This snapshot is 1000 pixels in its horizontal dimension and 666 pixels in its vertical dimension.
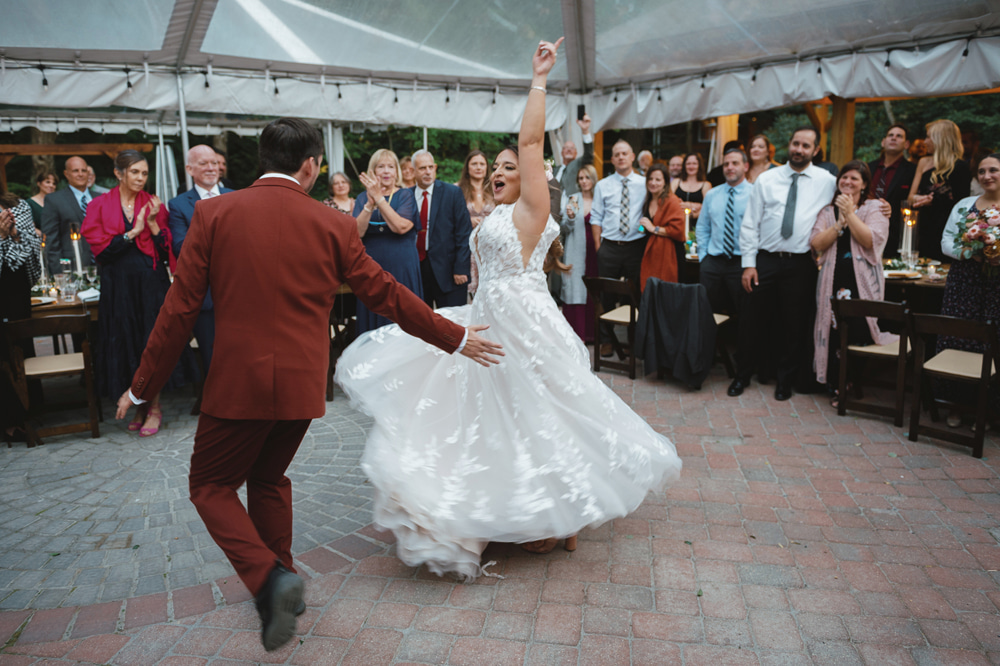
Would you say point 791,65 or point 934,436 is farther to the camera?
point 791,65

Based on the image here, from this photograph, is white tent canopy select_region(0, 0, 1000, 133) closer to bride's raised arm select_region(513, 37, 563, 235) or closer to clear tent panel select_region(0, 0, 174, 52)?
clear tent panel select_region(0, 0, 174, 52)

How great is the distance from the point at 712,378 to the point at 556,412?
375cm

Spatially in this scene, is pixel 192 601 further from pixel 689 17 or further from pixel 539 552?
pixel 689 17

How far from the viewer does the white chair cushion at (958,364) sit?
14.7 ft

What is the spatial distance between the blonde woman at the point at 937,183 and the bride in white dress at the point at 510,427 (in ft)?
16.6

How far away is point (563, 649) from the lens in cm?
255

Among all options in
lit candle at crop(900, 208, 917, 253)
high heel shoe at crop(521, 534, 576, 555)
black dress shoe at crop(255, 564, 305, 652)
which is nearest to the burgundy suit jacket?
black dress shoe at crop(255, 564, 305, 652)

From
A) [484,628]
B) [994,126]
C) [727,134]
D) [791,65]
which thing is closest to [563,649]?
[484,628]

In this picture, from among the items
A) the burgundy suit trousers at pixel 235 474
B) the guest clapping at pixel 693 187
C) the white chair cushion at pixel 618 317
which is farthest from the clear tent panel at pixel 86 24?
the guest clapping at pixel 693 187

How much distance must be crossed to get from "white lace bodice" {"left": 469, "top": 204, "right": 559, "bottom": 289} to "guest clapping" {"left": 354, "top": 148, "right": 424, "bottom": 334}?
8.27 feet

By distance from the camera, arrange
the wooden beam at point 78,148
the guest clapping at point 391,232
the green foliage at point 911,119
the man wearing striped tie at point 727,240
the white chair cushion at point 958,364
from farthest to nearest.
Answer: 1. the wooden beam at point 78,148
2. the green foliage at point 911,119
3. the man wearing striped tie at point 727,240
4. the guest clapping at point 391,232
5. the white chair cushion at point 958,364

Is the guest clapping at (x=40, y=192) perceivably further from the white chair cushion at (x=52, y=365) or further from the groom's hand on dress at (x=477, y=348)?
the groom's hand on dress at (x=477, y=348)

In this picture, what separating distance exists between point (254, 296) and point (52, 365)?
3.86 meters

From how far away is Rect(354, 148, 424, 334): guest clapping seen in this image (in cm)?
572
